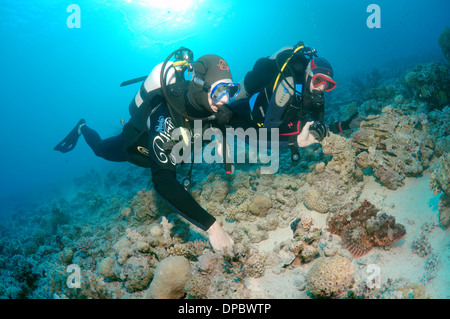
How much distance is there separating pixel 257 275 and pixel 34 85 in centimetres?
9709

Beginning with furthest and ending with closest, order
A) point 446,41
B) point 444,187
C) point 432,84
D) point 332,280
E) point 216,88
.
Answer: point 446,41
point 432,84
point 216,88
point 444,187
point 332,280

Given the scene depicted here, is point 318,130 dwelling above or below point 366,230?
above

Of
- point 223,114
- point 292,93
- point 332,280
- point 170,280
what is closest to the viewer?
point 332,280

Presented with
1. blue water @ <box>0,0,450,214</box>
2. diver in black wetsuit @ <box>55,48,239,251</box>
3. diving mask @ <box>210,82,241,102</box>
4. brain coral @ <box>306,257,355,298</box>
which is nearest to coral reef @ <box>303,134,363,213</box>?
brain coral @ <box>306,257,355,298</box>

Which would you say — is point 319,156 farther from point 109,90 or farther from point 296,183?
point 109,90

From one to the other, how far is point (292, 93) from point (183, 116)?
2.01 metres

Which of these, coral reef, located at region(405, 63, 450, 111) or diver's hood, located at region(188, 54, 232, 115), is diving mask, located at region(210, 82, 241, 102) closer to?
diver's hood, located at region(188, 54, 232, 115)

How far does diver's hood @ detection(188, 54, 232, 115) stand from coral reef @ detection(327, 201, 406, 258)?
2774 mm

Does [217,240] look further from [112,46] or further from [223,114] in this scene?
[112,46]

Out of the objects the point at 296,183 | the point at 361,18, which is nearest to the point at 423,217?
the point at 296,183

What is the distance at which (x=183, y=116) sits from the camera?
3.16 metres

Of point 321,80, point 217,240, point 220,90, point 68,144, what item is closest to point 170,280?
point 217,240

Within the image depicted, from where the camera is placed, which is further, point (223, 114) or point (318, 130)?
point (318, 130)

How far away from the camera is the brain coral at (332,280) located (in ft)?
6.68
